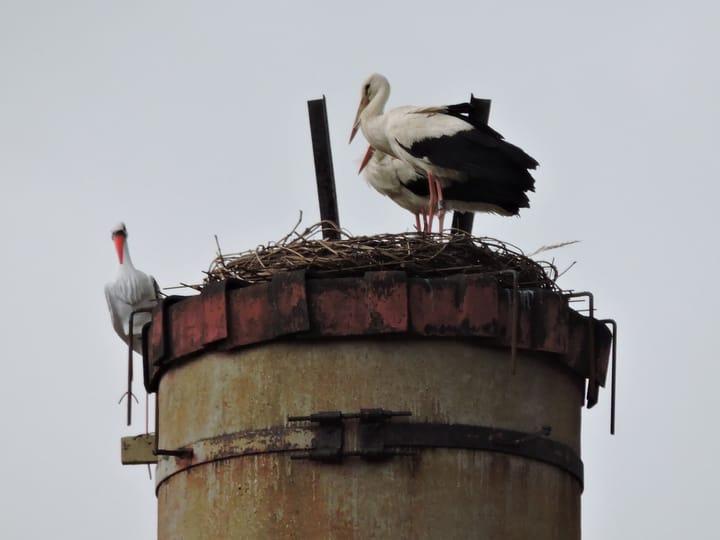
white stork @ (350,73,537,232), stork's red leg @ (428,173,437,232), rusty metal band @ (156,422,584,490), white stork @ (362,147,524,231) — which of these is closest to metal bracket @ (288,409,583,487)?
rusty metal band @ (156,422,584,490)

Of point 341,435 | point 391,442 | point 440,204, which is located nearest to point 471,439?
point 391,442

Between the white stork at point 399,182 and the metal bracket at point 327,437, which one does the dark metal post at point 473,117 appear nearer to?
the white stork at point 399,182

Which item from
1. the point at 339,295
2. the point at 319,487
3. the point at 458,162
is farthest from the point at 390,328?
the point at 458,162

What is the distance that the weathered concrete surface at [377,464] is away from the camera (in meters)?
9.02

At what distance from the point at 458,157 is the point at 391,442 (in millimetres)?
3955

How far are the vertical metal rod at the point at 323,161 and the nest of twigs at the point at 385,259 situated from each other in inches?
39.1

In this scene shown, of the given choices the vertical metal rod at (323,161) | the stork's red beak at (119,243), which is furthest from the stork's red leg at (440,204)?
the stork's red beak at (119,243)

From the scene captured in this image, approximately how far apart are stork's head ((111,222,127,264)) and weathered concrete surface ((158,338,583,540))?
6799mm

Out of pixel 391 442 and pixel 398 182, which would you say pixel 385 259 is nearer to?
pixel 391 442

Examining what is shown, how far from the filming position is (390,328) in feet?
30.1

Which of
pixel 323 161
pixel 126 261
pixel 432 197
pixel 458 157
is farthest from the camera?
pixel 126 261

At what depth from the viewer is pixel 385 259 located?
9.80 meters

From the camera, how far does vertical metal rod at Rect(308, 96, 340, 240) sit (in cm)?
1140

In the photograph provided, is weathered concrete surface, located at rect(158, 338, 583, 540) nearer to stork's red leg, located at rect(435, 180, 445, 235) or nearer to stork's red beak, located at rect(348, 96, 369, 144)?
stork's red leg, located at rect(435, 180, 445, 235)
